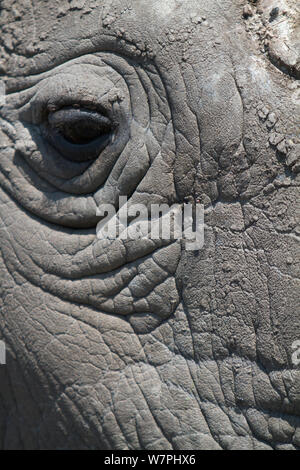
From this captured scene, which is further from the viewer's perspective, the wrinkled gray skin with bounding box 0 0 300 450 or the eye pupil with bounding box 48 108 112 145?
the eye pupil with bounding box 48 108 112 145

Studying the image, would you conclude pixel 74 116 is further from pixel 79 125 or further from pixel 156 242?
pixel 156 242

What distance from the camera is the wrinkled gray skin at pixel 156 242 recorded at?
5.40 ft

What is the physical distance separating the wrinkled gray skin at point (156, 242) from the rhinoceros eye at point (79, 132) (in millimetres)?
30

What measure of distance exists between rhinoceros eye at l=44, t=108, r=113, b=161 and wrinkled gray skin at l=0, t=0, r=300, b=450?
1.2 inches

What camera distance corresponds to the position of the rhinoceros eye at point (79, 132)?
185 centimetres

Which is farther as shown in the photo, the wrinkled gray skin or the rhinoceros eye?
the rhinoceros eye

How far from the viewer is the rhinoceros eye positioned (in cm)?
185

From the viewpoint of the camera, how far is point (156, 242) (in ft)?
5.83

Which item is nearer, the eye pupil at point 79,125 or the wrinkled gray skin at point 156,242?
the wrinkled gray skin at point 156,242

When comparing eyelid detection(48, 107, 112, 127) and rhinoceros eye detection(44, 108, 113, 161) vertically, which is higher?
eyelid detection(48, 107, 112, 127)

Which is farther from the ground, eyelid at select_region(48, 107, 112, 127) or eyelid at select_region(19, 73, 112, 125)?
eyelid at select_region(19, 73, 112, 125)

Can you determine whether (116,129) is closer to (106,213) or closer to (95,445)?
(106,213)

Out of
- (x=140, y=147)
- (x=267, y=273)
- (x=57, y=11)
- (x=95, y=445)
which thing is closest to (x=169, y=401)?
(x=95, y=445)

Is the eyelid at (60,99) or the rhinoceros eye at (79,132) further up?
the eyelid at (60,99)
